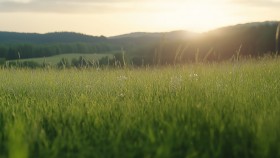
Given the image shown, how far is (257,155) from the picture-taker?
2.70 metres

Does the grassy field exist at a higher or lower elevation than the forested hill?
lower

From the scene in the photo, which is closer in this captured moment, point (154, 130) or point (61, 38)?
point (154, 130)

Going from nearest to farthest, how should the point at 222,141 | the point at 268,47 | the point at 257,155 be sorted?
the point at 257,155 < the point at 222,141 < the point at 268,47

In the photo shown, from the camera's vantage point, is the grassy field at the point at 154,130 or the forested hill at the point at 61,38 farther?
the forested hill at the point at 61,38

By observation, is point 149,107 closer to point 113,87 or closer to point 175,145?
point 175,145

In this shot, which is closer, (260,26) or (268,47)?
(268,47)

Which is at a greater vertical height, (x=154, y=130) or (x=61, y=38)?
(x=61, y=38)

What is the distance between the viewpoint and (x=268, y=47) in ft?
151

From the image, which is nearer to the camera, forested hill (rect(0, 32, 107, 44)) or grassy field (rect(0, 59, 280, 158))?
grassy field (rect(0, 59, 280, 158))

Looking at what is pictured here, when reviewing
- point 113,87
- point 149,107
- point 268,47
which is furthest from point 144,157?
point 268,47

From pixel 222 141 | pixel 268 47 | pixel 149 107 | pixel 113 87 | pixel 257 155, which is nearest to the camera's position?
pixel 257 155

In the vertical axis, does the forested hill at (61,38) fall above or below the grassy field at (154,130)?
above

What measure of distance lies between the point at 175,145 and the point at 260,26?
51.1m

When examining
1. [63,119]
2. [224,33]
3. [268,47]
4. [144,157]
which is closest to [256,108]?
[144,157]
